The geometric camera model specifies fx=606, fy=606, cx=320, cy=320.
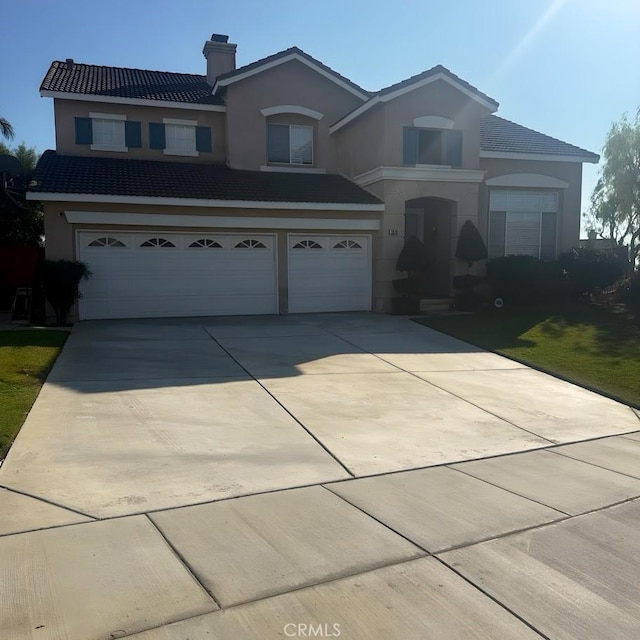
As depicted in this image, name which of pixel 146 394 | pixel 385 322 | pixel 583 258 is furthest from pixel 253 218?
pixel 583 258

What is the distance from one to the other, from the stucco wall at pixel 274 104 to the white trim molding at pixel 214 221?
4.13m

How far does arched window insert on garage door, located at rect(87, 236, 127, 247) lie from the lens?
Answer: 1556 centimetres

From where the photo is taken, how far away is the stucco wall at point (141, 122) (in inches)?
762

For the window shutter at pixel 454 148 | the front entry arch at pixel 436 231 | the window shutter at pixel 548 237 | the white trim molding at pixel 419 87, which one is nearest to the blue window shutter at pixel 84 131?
the white trim molding at pixel 419 87

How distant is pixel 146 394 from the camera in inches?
323

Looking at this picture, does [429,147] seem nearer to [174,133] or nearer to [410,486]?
[174,133]

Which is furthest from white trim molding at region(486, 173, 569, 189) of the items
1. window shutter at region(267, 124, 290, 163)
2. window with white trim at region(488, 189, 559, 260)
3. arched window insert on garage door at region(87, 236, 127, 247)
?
arched window insert on garage door at region(87, 236, 127, 247)

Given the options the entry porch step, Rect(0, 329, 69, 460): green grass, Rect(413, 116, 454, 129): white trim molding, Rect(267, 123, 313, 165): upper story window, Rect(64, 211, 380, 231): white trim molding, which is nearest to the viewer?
Rect(0, 329, 69, 460): green grass

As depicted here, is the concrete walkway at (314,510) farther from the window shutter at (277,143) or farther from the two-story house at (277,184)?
the window shutter at (277,143)

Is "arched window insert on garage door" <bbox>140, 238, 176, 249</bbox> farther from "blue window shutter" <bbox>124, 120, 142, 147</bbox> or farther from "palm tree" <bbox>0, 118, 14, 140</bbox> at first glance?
"palm tree" <bbox>0, 118, 14, 140</bbox>

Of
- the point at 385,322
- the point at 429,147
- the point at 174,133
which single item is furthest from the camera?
the point at 174,133

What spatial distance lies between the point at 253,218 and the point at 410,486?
12.3 metres

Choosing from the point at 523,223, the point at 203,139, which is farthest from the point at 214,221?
the point at 523,223

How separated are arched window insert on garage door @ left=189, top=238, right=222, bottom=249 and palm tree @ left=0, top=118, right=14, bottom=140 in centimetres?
1677
